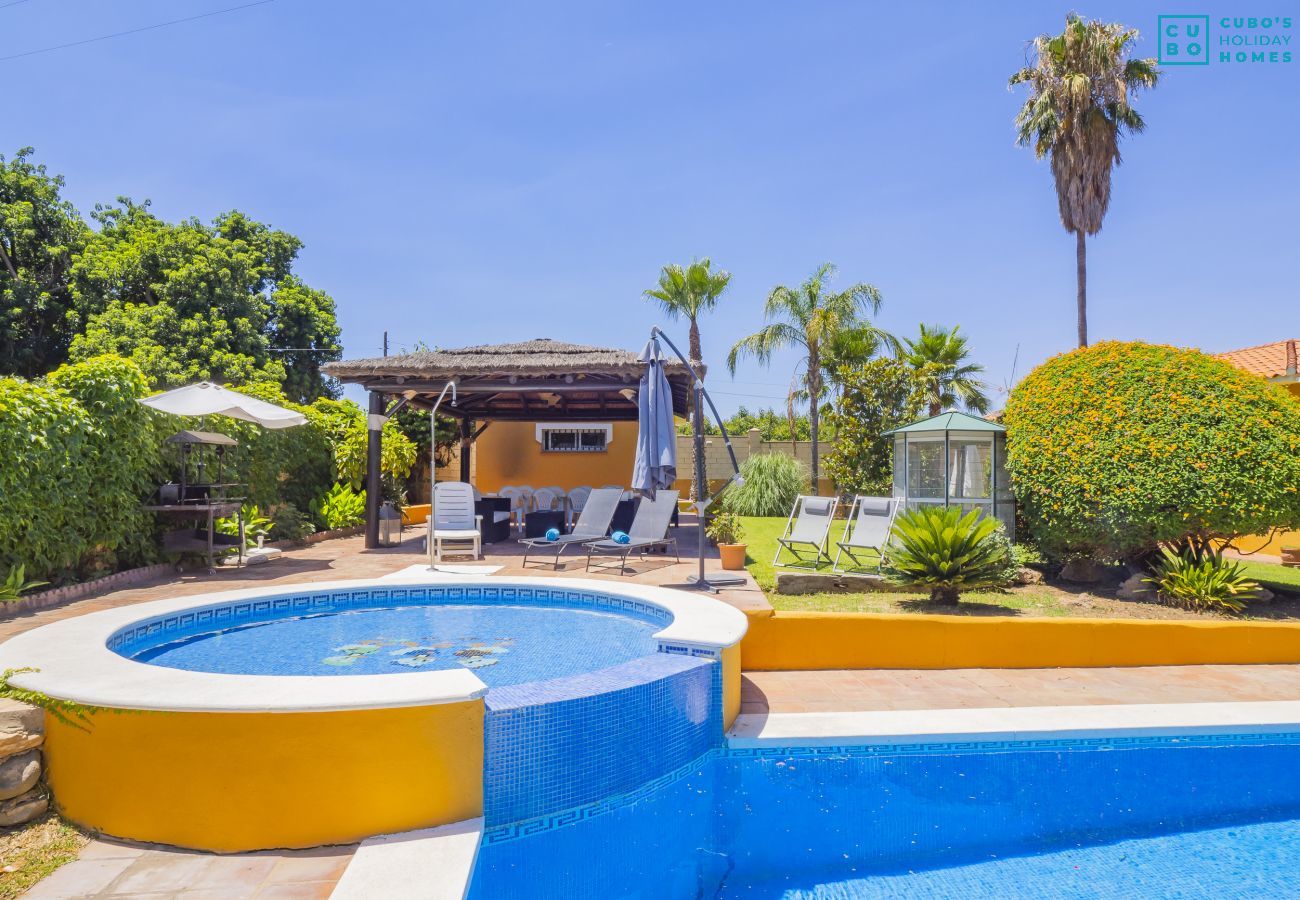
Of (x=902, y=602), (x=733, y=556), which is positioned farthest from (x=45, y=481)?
(x=902, y=602)

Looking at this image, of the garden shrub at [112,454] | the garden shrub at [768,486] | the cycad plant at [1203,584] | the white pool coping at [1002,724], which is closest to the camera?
the white pool coping at [1002,724]

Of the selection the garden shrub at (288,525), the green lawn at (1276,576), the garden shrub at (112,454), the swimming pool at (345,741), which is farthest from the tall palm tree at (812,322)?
the swimming pool at (345,741)

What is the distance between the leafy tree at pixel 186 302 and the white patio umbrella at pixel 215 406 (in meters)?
10.7

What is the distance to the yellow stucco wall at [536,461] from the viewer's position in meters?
18.3

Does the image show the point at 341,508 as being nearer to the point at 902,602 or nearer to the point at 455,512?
the point at 455,512

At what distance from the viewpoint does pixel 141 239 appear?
2164 cm

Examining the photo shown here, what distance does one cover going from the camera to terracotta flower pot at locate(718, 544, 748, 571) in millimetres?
9234

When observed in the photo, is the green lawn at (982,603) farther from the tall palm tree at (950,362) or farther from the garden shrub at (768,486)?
the tall palm tree at (950,362)

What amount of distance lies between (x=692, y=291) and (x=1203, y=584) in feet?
58.0

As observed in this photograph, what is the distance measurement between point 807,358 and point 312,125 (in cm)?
1524

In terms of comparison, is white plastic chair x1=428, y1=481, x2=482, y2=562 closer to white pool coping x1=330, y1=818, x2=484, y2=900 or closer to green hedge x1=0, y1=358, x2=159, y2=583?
green hedge x1=0, y1=358, x2=159, y2=583

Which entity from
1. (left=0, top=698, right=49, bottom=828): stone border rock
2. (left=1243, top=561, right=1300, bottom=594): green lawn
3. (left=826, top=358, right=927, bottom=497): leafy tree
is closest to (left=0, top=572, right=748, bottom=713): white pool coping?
(left=0, top=698, right=49, bottom=828): stone border rock

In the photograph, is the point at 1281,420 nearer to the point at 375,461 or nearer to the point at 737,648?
the point at 737,648

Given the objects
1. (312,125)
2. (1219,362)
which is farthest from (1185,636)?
(312,125)
